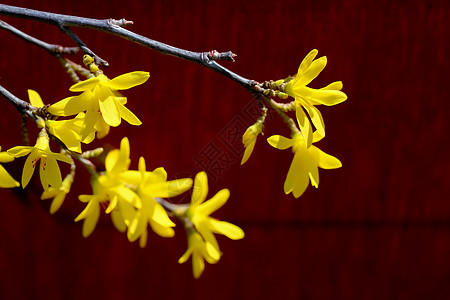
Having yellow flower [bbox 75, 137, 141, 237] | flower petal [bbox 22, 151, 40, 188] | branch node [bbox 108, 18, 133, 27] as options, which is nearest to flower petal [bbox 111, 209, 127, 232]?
yellow flower [bbox 75, 137, 141, 237]

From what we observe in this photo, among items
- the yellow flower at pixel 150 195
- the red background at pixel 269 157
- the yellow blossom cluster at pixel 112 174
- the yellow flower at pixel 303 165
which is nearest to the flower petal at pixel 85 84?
the yellow blossom cluster at pixel 112 174

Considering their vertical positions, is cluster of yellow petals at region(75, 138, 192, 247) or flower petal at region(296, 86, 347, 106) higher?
flower petal at region(296, 86, 347, 106)

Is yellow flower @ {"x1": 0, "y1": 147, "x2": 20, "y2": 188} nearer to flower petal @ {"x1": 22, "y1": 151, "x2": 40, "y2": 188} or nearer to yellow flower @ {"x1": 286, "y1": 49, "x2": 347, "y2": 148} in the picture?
flower petal @ {"x1": 22, "y1": 151, "x2": 40, "y2": 188}

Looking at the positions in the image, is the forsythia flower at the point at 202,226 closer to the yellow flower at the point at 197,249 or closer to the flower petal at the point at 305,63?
the yellow flower at the point at 197,249

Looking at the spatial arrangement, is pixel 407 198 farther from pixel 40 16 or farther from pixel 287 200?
pixel 40 16

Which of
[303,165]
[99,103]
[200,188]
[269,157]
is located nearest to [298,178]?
[303,165]
